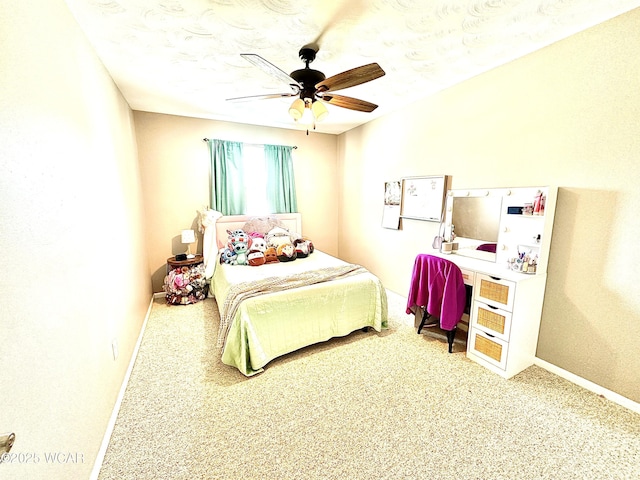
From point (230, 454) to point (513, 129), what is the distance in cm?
328

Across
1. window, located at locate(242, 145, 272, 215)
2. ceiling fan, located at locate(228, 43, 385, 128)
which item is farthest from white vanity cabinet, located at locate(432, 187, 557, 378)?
window, located at locate(242, 145, 272, 215)

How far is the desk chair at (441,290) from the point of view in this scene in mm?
2336

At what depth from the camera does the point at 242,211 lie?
418 cm

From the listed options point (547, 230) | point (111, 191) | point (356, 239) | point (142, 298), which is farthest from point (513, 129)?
point (142, 298)

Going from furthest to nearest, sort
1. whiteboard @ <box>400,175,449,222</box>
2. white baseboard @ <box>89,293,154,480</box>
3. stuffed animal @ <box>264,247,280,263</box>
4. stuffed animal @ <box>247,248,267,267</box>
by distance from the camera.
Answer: stuffed animal @ <box>264,247,280,263</box> < stuffed animal @ <box>247,248,267,267</box> < whiteboard @ <box>400,175,449,222</box> < white baseboard @ <box>89,293,154,480</box>

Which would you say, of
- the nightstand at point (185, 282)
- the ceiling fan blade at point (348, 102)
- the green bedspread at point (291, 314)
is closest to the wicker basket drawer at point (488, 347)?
the green bedspread at point (291, 314)

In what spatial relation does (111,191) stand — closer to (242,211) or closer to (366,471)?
(242,211)

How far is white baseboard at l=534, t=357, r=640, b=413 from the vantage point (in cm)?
183

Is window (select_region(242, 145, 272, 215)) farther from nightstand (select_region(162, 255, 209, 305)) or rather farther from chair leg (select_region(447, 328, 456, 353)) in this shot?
chair leg (select_region(447, 328, 456, 353))

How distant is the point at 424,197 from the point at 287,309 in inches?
85.1

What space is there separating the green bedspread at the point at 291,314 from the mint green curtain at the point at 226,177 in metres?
1.33

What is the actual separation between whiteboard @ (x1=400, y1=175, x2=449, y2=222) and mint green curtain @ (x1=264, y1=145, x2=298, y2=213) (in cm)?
187

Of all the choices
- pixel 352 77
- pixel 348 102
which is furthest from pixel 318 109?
pixel 352 77

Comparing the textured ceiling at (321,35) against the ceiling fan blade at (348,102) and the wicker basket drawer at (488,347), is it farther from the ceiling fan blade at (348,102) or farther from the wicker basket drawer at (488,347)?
the wicker basket drawer at (488,347)
